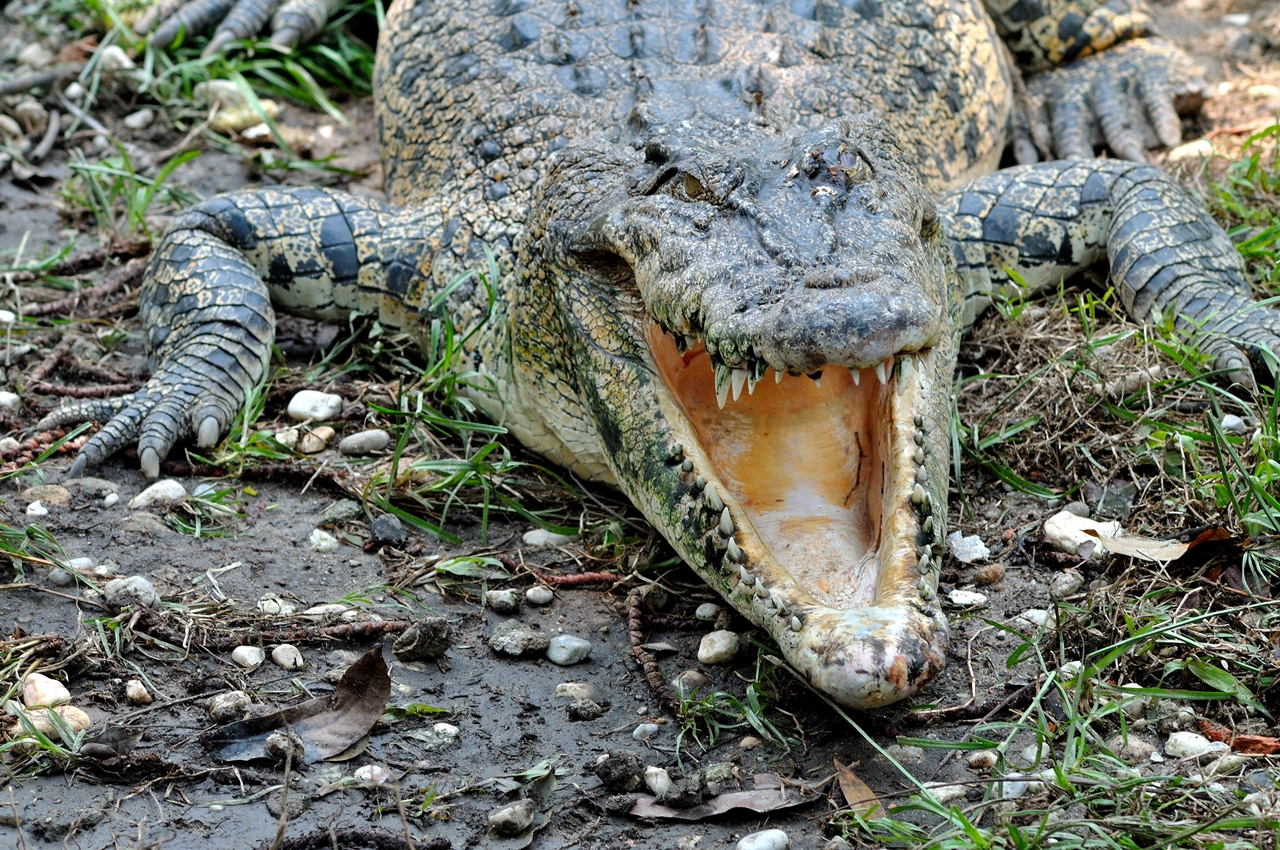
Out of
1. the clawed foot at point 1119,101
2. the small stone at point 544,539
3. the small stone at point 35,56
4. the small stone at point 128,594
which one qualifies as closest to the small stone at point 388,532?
the small stone at point 544,539

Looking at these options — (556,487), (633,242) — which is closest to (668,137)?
(633,242)

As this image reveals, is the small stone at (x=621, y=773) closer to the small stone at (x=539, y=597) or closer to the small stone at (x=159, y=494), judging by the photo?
the small stone at (x=539, y=597)

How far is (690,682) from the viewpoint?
2.91 m

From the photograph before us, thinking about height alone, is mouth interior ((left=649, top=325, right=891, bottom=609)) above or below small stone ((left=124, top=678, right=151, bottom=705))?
above

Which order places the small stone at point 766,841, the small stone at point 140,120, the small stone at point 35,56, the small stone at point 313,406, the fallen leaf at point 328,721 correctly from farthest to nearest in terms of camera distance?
1. the small stone at point 35,56
2. the small stone at point 140,120
3. the small stone at point 313,406
4. the fallen leaf at point 328,721
5. the small stone at point 766,841

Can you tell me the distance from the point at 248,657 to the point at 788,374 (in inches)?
55.4

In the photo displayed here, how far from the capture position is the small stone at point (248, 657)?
287 cm

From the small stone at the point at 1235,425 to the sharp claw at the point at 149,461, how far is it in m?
3.06

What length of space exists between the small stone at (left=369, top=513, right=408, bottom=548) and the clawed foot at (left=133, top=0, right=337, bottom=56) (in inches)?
135

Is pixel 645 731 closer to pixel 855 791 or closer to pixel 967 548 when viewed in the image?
pixel 855 791

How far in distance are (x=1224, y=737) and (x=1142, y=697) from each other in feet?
0.56

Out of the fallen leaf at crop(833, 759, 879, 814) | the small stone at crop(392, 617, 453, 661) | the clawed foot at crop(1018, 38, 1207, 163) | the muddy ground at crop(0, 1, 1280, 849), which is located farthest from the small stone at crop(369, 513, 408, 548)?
the clawed foot at crop(1018, 38, 1207, 163)

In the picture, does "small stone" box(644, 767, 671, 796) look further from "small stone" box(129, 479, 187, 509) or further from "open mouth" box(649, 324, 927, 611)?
"small stone" box(129, 479, 187, 509)

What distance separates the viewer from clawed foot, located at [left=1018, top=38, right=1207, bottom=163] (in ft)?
17.6
